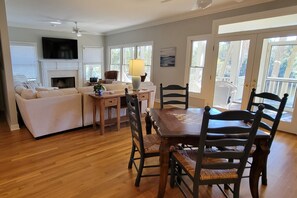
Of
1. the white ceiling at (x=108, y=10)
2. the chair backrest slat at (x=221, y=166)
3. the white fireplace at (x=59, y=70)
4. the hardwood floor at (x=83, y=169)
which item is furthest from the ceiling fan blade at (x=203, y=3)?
the white fireplace at (x=59, y=70)

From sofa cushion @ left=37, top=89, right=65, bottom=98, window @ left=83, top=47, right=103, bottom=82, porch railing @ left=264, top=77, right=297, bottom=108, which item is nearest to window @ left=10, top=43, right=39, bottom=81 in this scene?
window @ left=83, top=47, right=103, bottom=82

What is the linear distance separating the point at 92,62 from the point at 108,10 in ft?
13.6

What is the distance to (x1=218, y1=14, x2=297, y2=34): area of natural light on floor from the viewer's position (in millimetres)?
3467

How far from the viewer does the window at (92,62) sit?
8.46 m

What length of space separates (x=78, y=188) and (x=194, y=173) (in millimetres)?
1296

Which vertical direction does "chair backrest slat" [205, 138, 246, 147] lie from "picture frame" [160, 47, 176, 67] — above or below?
below

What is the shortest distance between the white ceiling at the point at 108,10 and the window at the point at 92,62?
2.28 m

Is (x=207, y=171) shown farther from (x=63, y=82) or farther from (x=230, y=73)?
(x=63, y=82)

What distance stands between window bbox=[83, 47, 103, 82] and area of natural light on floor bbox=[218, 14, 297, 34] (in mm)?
6078

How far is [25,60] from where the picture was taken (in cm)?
683

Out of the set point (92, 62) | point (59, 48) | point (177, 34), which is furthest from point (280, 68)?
point (59, 48)

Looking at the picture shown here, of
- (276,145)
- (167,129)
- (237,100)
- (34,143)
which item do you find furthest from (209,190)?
(237,100)

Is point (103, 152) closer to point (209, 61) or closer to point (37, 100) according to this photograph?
point (37, 100)

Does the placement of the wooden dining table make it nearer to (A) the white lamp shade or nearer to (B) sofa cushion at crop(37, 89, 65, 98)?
(A) the white lamp shade
